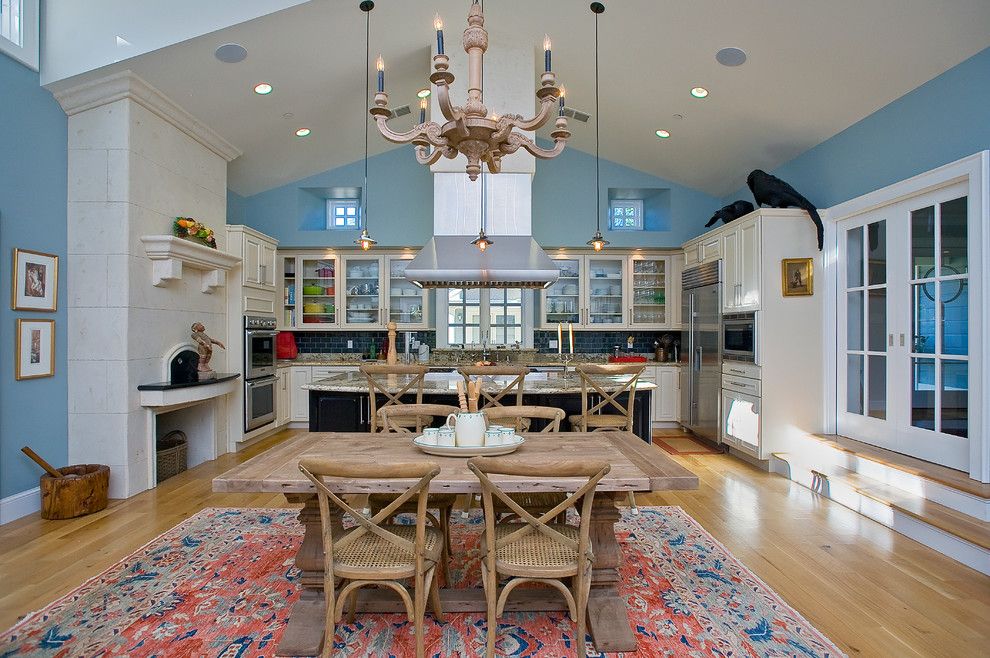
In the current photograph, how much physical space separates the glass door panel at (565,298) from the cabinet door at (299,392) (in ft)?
10.3

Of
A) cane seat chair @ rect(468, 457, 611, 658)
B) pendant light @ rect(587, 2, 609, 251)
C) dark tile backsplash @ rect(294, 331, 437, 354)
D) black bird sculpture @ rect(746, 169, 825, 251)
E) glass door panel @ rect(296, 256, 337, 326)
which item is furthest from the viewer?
dark tile backsplash @ rect(294, 331, 437, 354)

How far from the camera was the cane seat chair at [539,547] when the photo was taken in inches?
68.5

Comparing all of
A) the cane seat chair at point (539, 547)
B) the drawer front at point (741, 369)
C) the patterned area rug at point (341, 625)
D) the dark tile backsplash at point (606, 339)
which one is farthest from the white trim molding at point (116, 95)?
the drawer front at point (741, 369)

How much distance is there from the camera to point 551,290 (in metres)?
7.20

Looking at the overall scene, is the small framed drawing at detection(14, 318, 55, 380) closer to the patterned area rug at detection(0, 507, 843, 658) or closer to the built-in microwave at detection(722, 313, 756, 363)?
the patterned area rug at detection(0, 507, 843, 658)

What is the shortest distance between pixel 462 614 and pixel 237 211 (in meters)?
6.05

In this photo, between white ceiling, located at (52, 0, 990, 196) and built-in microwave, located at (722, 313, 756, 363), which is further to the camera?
built-in microwave, located at (722, 313, 756, 363)

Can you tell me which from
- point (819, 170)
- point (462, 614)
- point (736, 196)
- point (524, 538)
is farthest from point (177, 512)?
point (736, 196)

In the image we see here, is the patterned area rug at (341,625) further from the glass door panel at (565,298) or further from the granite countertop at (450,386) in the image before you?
the glass door panel at (565,298)

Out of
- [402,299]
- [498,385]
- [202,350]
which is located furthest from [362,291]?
[498,385]

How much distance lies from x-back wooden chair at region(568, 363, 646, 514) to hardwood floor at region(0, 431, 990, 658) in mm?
738

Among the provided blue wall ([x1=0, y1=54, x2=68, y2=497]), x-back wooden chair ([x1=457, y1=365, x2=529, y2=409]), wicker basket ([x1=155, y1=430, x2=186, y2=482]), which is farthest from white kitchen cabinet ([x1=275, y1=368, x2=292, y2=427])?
x-back wooden chair ([x1=457, y1=365, x2=529, y2=409])

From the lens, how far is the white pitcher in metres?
2.27

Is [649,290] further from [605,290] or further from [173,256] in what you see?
[173,256]
